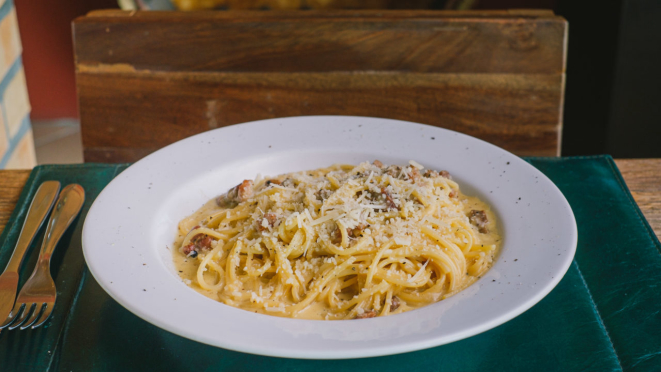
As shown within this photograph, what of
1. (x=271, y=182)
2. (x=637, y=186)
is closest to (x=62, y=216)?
(x=271, y=182)

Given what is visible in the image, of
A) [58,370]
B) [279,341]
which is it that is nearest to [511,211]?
[279,341]

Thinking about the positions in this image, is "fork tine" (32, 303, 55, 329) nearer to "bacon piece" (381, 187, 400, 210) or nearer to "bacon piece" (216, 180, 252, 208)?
"bacon piece" (216, 180, 252, 208)

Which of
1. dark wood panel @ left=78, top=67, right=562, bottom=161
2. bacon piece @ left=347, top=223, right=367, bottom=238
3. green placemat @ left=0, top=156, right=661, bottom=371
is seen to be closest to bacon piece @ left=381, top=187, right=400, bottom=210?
bacon piece @ left=347, top=223, right=367, bottom=238

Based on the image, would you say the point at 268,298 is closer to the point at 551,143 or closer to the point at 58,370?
the point at 58,370

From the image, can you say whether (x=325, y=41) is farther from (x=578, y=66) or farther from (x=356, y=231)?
(x=578, y=66)

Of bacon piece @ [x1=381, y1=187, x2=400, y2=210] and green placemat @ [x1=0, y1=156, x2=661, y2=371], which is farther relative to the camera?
bacon piece @ [x1=381, y1=187, x2=400, y2=210]
